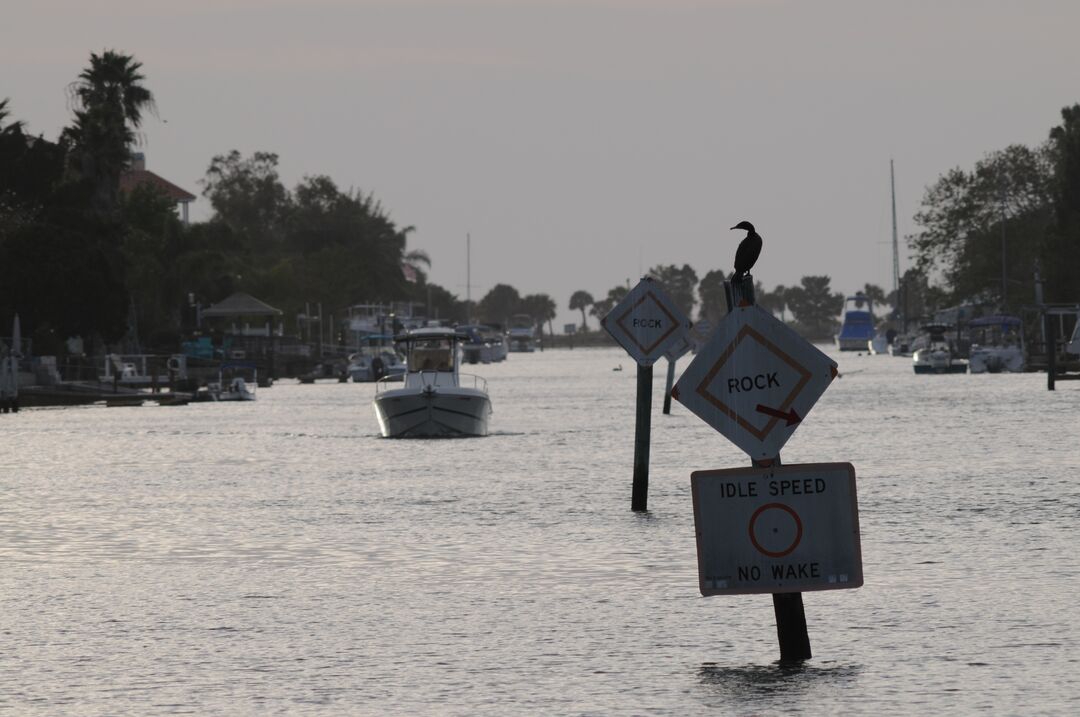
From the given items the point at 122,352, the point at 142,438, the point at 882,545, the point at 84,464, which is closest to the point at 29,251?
the point at 122,352

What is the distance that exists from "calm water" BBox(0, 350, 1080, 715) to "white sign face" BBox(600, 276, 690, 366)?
6.07 ft

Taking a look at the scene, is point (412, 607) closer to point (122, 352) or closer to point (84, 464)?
point (84, 464)

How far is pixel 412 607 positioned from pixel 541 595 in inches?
44.9

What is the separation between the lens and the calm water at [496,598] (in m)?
11.2

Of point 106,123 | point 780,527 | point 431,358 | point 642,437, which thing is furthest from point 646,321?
point 106,123

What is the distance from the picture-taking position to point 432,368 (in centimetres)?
5194

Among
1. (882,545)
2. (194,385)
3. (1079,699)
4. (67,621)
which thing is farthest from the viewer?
(194,385)

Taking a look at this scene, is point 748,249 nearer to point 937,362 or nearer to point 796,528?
point 796,528

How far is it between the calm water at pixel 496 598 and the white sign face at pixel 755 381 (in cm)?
136

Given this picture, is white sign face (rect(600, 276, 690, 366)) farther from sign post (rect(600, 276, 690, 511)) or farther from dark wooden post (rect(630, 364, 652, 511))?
dark wooden post (rect(630, 364, 652, 511))

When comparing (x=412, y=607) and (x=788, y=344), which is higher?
(x=788, y=344)

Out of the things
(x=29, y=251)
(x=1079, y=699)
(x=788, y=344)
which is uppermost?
(x=29, y=251)

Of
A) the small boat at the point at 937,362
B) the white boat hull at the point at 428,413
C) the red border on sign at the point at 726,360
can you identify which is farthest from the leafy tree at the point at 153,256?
the red border on sign at the point at 726,360

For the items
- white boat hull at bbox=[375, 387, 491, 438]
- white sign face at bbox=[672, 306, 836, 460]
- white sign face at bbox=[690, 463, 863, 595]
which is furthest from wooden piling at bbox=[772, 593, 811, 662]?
white boat hull at bbox=[375, 387, 491, 438]
